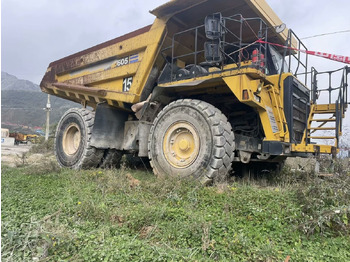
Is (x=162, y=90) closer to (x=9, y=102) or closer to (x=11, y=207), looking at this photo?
(x=11, y=207)

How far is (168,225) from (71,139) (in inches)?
224

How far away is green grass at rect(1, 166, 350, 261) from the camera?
2457mm

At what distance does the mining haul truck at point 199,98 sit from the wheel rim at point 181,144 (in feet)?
0.06

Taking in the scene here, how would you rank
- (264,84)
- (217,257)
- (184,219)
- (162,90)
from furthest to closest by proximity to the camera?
(162,90) < (264,84) < (184,219) < (217,257)

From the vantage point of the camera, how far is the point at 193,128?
16.1 ft

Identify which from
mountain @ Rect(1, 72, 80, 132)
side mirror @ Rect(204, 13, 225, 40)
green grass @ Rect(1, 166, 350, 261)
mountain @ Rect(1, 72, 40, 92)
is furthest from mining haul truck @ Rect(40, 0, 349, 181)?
mountain @ Rect(1, 72, 40, 92)

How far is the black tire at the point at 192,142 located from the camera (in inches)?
176

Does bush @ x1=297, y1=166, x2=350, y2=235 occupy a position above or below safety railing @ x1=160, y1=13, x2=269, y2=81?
below

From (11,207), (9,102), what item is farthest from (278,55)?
(9,102)

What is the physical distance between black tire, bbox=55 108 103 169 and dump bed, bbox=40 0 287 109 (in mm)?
585

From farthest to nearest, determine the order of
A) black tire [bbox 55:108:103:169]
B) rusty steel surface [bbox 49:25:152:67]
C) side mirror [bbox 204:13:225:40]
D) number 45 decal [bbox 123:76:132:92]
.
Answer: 1. black tire [bbox 55:108:103:169]
2. number 45 decal [bbox 123:76:132:92]
3. rusty steel surface [bbox 49:25:152:67]
4. side mirror [bbox 204:13:225:40]

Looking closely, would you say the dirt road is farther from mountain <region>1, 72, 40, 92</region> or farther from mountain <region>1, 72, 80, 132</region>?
mountain <region>1, 72, 40, 92</region>

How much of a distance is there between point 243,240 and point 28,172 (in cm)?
513

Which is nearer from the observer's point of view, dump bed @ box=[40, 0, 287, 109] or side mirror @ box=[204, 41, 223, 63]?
side mirror @ box=[204, 41, 223, 63]
